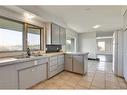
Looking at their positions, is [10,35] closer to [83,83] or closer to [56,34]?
[56,34]

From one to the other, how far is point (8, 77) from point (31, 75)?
2.36 feet

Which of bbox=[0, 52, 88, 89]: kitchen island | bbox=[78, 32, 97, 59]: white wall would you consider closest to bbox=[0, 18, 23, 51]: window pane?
bbox=[0, 52, 88, 89]: kitchen island

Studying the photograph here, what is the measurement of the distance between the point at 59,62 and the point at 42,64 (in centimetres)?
113

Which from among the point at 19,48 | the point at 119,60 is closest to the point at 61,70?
the point at 19,48

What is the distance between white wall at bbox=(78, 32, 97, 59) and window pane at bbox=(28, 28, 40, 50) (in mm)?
5303

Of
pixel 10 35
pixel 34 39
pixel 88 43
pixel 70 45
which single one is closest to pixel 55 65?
pixel 34 39

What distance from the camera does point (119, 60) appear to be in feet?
12.7

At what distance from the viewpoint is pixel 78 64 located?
13.3 feet

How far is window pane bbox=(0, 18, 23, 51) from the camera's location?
2699 mm

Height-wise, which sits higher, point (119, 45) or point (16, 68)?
point (119, 45)

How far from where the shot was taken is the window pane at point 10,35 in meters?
2.70

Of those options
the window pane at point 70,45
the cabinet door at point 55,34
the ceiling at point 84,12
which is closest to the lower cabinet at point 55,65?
the cabinet door at point 55,34
